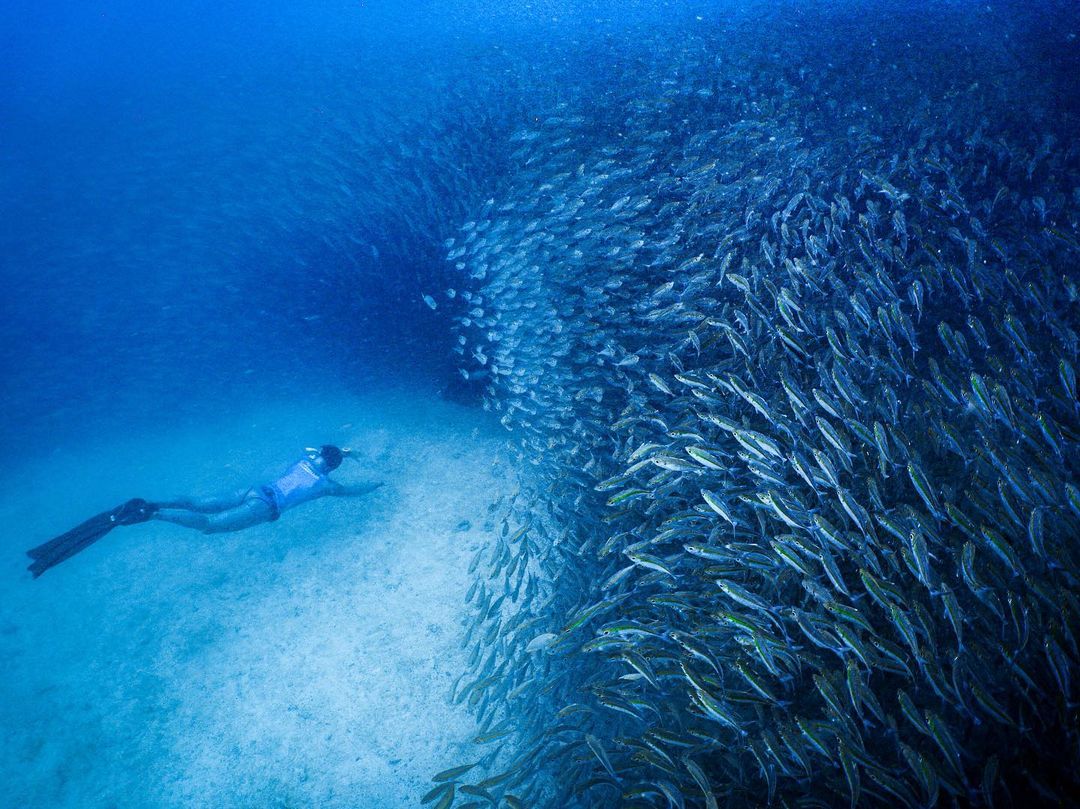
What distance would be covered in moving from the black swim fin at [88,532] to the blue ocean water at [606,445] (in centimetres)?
108

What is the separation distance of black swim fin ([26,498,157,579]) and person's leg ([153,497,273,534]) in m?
0.22

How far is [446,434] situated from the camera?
26.8 feet

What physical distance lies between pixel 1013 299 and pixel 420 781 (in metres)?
7.09

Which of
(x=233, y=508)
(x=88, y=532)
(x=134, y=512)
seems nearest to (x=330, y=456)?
(x=233, y=508)

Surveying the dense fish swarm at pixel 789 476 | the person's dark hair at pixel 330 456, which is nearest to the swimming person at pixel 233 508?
the person's dark hair at pixel 330 456

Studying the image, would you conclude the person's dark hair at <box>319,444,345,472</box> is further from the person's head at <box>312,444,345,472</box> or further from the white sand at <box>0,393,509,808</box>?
the white sand at <box>0,393,509,808</box>

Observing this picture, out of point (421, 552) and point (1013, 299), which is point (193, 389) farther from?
point (1013, 299)

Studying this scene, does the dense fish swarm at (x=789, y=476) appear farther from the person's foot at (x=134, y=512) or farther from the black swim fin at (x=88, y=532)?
the black swim fin at (x=88, y=532)

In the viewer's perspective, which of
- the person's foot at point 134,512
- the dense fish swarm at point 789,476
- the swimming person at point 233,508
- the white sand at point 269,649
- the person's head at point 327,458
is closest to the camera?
the dense fish swarm at point 789,476

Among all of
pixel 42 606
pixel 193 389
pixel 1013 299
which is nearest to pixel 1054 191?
pixel 1013 299

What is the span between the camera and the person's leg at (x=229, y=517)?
6.91 m

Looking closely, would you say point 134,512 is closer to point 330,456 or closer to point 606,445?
point 330,456

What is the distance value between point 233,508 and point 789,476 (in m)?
7.06

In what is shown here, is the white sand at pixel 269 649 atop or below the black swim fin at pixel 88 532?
below
